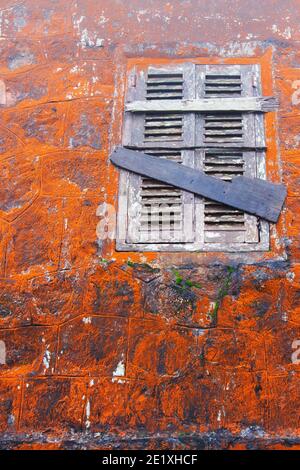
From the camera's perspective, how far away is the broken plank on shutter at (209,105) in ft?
19.3

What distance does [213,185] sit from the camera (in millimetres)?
5477

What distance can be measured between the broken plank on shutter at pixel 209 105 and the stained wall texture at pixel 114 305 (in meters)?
0.16

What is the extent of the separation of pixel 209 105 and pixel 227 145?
0.54m

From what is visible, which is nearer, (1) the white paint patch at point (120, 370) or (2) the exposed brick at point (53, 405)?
(2) the exposed brick at point (53, 405)

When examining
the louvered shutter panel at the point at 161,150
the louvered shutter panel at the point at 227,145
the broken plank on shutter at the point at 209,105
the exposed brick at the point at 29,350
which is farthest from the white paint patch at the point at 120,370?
the broken plank on shutter at the point at 209,105

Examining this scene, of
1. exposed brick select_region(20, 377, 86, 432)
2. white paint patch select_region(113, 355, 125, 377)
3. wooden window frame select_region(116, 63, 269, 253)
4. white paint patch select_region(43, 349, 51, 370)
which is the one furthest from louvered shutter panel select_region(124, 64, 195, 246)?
exposed brick select_region(20, 377, 86, 432)

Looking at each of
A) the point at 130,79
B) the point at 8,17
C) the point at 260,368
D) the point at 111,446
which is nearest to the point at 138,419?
the point at 111,446

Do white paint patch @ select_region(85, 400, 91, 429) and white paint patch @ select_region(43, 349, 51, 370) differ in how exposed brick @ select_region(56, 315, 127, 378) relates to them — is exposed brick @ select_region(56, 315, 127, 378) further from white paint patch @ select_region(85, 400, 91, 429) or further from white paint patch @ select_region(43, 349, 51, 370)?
white paint patch @ select_region(85, 400, 91, 429)

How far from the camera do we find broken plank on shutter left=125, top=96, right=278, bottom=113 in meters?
5.89

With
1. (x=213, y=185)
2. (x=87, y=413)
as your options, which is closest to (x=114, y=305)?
(x=87, y=413)

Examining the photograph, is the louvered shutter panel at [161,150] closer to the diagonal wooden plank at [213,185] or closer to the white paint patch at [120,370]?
the diagonal wooden plank at [213,185]

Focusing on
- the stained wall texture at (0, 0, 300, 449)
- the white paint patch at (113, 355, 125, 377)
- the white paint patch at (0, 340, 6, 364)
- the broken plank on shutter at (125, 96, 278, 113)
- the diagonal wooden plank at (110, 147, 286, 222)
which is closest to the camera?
the stained wall texture at (0, 0, 300, 449)

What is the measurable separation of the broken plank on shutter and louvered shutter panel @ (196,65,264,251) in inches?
2.8

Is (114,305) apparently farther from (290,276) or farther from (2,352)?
(290,276)
